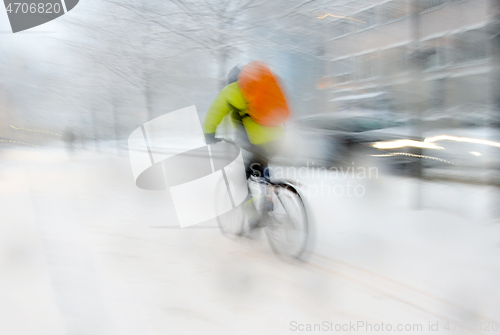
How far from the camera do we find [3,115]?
24266mm

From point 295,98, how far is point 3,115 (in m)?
22.9

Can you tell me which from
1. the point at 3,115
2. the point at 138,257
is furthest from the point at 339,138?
the point at 3,115

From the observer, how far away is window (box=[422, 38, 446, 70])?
16.2 ft

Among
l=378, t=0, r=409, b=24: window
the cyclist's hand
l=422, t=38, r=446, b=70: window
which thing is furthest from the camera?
l=378, t=0, r=409, b=24: window

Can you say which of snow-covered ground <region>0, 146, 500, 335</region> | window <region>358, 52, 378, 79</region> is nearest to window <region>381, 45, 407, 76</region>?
window <region>358, 52, 378, 79</region>

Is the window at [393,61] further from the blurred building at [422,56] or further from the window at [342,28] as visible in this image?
the window at [342,28]

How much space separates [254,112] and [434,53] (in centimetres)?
383

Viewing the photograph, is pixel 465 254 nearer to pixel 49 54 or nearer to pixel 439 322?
pixel 439 322

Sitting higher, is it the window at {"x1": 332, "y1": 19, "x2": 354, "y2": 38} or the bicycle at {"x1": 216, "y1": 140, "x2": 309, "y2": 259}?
the window at {"x1": 332, "y1": 19, "x2": 354, "y2": 38}

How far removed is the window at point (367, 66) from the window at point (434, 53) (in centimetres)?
277

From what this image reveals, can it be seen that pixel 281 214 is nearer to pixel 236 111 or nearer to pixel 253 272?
pixel 253 272

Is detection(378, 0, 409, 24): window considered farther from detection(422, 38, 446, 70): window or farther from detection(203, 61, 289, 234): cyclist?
detection(203, 61, 289, 234): cyclist

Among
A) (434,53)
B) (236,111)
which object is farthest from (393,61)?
(236,111)

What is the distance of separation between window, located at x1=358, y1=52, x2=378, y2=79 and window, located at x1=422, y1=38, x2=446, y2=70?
2773 mm
